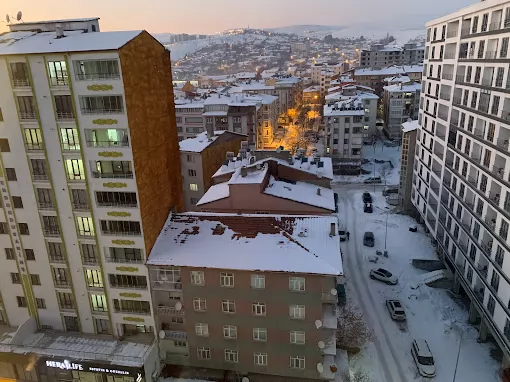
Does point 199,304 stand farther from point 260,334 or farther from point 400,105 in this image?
point 400,105

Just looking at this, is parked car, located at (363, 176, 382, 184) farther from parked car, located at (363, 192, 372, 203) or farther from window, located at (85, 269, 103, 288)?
window, located at (85, 269, 103, 288)

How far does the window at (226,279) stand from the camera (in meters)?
34.8

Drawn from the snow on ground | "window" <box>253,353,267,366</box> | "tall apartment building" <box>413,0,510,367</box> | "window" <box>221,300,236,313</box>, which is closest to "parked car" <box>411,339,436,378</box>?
"tall apartment building" <box>413,0,510,367</box>

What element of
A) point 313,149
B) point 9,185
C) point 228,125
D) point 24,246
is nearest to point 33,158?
point 9,185

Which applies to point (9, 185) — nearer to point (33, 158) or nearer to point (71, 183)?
point (33, 158)

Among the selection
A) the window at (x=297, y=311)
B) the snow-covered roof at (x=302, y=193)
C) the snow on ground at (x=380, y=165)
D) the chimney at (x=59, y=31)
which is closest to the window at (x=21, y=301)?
the chimney at (x=59, y=31)

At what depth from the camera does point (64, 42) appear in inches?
1294

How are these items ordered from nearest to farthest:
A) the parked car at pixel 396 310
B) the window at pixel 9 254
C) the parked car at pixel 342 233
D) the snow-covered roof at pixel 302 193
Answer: the window at pixel 9 254 → the parked car at pixel 396 310 → the snow-covered roof at pixel 302 193 → the parked car at pixel 342 233

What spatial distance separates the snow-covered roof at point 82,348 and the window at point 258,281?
12.3 metres

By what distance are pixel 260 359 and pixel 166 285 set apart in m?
11.6

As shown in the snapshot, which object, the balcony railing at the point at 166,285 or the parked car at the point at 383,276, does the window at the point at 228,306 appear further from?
the parked car at the point at 383,276

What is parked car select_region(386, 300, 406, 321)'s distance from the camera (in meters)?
45.6

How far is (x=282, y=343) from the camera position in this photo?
35.4m

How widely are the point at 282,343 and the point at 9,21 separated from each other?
43296mm
